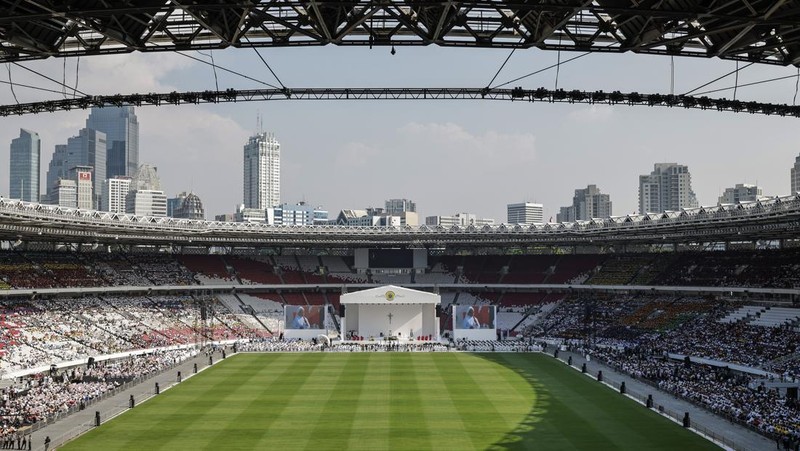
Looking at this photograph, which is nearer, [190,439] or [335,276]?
[190,439]

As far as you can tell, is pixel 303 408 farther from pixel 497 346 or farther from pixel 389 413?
pixel 497 346

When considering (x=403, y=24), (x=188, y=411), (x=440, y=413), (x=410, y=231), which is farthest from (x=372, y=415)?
(x=410, y=231)

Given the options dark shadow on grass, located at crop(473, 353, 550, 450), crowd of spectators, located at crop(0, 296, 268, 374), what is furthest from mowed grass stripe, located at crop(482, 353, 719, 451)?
crowd of spectators, located at crop(0, 296, 268, 374)

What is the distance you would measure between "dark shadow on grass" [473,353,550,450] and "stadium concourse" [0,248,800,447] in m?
6.82

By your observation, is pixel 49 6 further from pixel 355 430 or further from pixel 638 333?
pixel 638 333

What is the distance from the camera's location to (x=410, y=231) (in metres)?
88.2

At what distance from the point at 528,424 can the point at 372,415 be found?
7690 mm

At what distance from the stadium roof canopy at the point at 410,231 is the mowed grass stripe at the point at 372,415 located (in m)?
30.4

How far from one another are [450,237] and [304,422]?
173 ft

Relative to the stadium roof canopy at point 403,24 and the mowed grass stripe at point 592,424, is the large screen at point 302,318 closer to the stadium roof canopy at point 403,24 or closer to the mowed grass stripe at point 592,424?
the mowed grass stripe at point 592,424

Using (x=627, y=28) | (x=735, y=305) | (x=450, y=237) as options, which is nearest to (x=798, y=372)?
(x=735, y=305)

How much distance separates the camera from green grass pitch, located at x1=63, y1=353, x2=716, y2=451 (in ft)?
108

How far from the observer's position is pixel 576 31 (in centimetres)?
1877

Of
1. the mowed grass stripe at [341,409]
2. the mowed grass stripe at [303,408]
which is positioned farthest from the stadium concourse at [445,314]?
the mowed grass stripe at [341,409]
